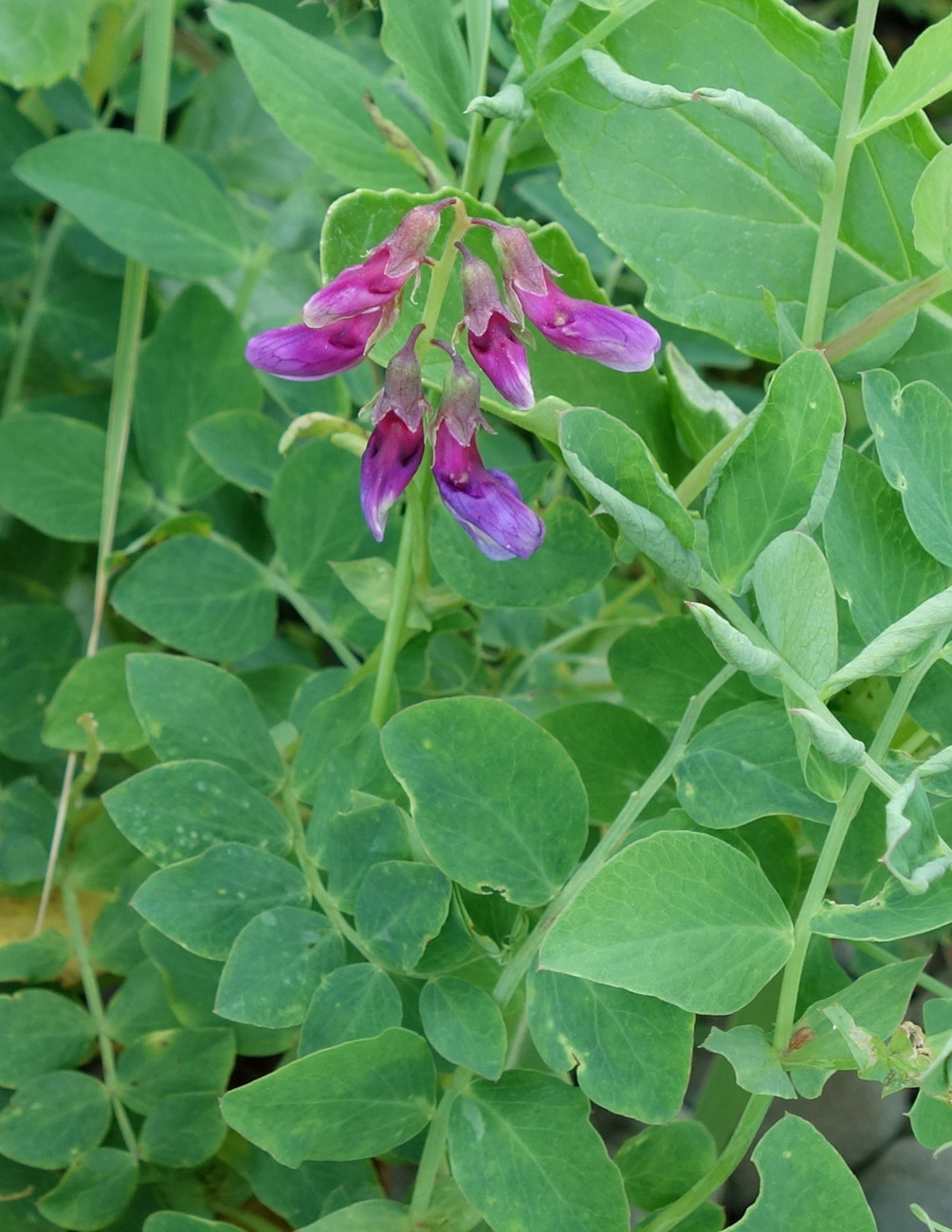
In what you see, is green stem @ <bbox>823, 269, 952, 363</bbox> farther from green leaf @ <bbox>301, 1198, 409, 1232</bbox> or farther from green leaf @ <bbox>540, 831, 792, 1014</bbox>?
green leaf @ <bbox>301, 1198, 409, 1232</bbox>

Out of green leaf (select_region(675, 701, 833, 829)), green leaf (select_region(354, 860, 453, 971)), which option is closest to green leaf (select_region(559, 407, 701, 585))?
green leaf (select_region(675, 701, 833, 829))

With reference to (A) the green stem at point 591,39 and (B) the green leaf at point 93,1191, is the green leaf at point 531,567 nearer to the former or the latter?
(A) the green stem at point 591,39

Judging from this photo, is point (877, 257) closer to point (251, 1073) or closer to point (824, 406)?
point (824, 406)

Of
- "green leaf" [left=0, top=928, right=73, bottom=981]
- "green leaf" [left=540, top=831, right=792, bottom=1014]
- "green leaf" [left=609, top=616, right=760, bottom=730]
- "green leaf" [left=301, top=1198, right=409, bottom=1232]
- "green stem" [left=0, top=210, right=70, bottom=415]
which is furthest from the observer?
"green stem" [left=0, top=210, right=70, bottom=415]

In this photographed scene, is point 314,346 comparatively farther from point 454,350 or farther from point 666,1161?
point 666,1161

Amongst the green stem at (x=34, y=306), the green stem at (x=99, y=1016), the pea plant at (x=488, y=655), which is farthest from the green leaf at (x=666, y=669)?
the green stem at (x=34, y=306)

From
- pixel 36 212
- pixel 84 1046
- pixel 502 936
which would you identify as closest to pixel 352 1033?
pixel 502 936
